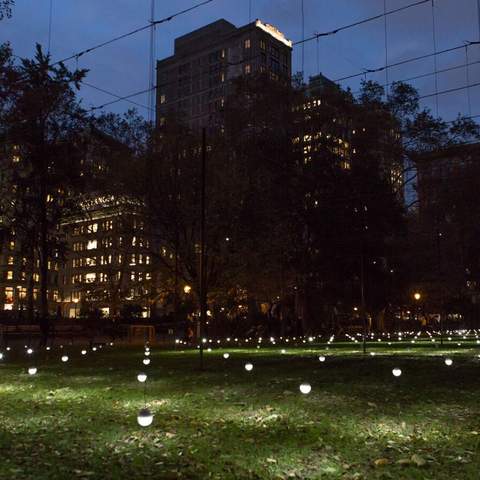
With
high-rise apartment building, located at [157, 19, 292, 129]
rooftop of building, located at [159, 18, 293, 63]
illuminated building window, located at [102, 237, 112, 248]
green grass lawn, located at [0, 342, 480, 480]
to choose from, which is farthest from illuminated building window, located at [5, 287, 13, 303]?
green grass lawn, located at [0, 342, 480, 480]

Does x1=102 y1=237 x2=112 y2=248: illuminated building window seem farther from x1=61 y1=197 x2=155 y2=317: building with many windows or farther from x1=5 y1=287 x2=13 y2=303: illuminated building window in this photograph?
x1=5 y1=287 x2=13 y2=303: illuminated building window

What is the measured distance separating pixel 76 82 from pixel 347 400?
22.7 meters

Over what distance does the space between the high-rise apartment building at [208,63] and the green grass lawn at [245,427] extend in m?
92.5

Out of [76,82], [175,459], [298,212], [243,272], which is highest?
[76,82]

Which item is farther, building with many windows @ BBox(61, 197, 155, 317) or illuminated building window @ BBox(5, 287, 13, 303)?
illuminated building window @ BBox(5, 287, 13, 303)

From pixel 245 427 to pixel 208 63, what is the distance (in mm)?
112622

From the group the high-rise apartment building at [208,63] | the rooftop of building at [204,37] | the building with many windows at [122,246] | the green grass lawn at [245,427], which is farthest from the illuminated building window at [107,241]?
the rooftop of building at [204,37]

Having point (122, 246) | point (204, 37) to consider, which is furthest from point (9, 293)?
point (122, 246)

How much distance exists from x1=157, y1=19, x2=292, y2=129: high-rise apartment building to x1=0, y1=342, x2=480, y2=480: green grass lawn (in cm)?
9253

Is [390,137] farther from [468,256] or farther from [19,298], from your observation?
[19,298]

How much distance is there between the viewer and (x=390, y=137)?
124 ft

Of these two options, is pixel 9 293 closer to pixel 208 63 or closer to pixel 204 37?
pixel 208 63

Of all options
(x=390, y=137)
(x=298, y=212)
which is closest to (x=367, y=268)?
(x=298, y=212)

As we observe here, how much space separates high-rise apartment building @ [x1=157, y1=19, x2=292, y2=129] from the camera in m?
102
